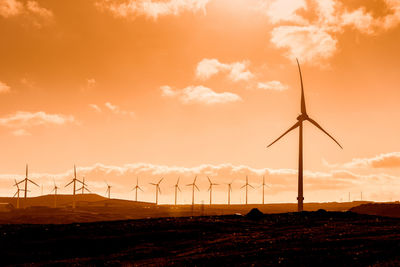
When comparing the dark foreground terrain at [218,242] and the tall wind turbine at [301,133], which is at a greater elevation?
the tall wind turbine at [301,133]

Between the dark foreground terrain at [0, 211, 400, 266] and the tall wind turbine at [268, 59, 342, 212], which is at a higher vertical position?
the tall wind turbine at [268, 59, 342, 212]

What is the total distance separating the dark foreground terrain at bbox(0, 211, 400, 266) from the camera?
36406 mm

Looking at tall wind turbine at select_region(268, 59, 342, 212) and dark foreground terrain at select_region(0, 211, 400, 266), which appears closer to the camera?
dark foreground terrain at select_region(0, 211, 400, 266)

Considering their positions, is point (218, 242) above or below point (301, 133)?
below

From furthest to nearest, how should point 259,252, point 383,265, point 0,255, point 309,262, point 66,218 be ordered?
point 66,218 < point 0,255 < point 259,252 < point 309,262 < point 383,265

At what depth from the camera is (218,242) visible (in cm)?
4769

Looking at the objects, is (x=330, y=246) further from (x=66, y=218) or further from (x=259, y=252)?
(x=66, y=218)

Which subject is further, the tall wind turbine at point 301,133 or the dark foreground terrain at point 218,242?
the tall wind turbine at point 301,133

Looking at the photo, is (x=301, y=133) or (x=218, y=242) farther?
(x=301, y=133)

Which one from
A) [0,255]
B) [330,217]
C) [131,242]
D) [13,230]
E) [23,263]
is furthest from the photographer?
[330,217]

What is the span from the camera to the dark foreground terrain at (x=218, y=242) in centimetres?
3641

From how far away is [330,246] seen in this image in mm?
40062

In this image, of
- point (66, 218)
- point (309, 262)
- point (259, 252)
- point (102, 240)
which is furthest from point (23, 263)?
point (66, 218)

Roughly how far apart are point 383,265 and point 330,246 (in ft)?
33.9
